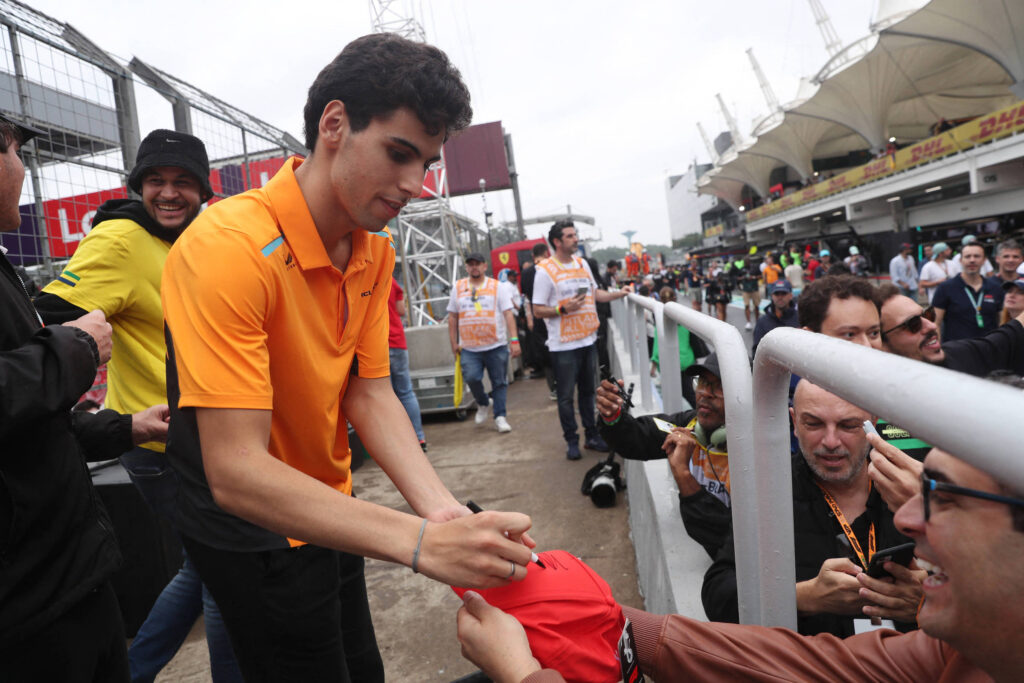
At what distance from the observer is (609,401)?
2824 millimetres

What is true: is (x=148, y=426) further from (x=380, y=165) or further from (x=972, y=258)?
(x=972, y=258)

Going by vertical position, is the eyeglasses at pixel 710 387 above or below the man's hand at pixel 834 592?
above

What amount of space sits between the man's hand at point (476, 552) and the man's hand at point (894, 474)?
82cm

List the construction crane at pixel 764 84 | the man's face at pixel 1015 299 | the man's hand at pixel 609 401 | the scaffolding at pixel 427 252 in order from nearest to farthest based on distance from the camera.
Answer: the man's hand at pixel 609 401 < the man's face at pixel 1015 299 < the scaffolding at pixel 427 252 < the construction crane at pixel 764 84

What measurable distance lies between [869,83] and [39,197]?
42436mm

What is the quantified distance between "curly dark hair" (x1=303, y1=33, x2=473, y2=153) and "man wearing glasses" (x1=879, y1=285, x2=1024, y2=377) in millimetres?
2712

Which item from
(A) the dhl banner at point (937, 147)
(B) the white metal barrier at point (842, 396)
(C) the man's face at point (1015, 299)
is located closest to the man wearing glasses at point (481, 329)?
(C) the man's face at point (1015, 299)

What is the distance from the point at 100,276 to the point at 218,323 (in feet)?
3.54

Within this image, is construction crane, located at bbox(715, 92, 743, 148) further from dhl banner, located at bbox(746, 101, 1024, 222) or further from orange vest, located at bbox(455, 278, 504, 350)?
orange vest, located at bbox(455, 278, 504, 350)

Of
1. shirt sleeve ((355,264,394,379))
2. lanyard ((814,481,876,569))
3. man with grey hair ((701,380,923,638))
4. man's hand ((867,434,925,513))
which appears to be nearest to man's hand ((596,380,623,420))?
man with grey hair ((701,380,923,638))

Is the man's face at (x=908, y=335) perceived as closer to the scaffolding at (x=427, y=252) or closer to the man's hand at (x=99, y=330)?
the man's hand at (x=99, y=330)

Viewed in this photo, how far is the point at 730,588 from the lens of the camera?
61.2 inches

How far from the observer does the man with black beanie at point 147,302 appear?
181 centimetres

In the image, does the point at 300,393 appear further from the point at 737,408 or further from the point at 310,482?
the point at 737,408
